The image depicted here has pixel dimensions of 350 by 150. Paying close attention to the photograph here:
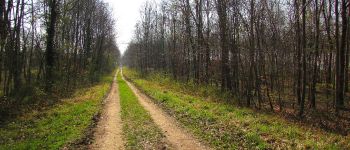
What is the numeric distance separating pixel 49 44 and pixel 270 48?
54.3 feet

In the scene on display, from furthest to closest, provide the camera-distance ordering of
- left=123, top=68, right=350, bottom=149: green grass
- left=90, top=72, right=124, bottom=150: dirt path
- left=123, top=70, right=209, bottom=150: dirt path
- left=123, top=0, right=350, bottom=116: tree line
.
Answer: left=123, top=0, right=350, bottom=116: tree line → left=90, top=72, right=124, bottom=150: dirt path → left=123, top=70, right=209, bottom=150: dirt path → left=123, top=68, right=350, bottom=149: green grass

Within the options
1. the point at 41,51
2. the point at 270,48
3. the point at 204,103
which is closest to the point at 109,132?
the point at 204,103

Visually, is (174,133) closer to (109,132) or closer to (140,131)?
(140,131)

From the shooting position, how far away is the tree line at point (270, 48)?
19.3m

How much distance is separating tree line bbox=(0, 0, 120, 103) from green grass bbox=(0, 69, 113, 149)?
10.4 ft

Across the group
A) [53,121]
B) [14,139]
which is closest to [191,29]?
[53,121]

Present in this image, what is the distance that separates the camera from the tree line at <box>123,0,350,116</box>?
19.3 metres

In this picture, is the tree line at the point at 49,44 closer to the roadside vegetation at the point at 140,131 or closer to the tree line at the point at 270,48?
the roadside vegetation at the point at 140,131

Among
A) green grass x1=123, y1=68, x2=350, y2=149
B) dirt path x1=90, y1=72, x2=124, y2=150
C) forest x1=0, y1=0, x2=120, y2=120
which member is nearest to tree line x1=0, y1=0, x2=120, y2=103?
forest x1=0, y1=0, x2=120, y2=120

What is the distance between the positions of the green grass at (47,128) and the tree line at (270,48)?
961 centimetres

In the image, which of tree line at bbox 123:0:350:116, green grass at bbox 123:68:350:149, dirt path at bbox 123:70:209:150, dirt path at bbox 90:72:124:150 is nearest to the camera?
green grass at bbox 123:68:350:149

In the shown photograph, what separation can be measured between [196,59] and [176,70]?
8128mm

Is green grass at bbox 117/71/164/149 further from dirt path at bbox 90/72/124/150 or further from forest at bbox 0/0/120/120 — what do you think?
forest at bbox 0/0/120/120

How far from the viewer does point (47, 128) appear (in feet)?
43.1
